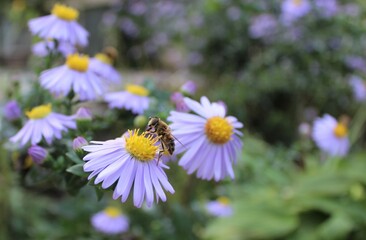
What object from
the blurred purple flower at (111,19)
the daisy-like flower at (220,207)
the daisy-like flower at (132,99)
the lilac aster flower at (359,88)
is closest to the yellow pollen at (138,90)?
the daisy-like flower at (132,99)

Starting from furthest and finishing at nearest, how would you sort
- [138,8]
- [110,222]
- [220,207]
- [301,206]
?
1. [138,8]
2. [301,206]
3. [220,207]
4. [110,222]

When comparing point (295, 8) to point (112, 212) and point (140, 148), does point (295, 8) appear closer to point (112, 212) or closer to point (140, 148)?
point (112, 212)

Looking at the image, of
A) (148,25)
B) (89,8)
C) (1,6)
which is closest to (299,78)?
(148,25)

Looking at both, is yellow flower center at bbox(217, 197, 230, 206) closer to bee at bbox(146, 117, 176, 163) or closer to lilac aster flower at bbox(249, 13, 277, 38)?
bee at bbox(146, 117, 176, 163)

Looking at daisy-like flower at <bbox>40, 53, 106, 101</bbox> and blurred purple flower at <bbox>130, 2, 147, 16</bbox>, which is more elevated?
blurred purple flower at <bbox>130, 2, 147, 16</bbox>

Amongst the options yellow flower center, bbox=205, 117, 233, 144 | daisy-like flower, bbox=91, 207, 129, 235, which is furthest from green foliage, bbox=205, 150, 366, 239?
yellow flower center, bbox=205, 117, 233, 144

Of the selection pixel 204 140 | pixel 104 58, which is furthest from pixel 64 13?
pixel 204 140

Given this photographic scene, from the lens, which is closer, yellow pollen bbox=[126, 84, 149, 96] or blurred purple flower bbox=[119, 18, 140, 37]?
yellow pollen bbox=[126, 84, 149, 96]
